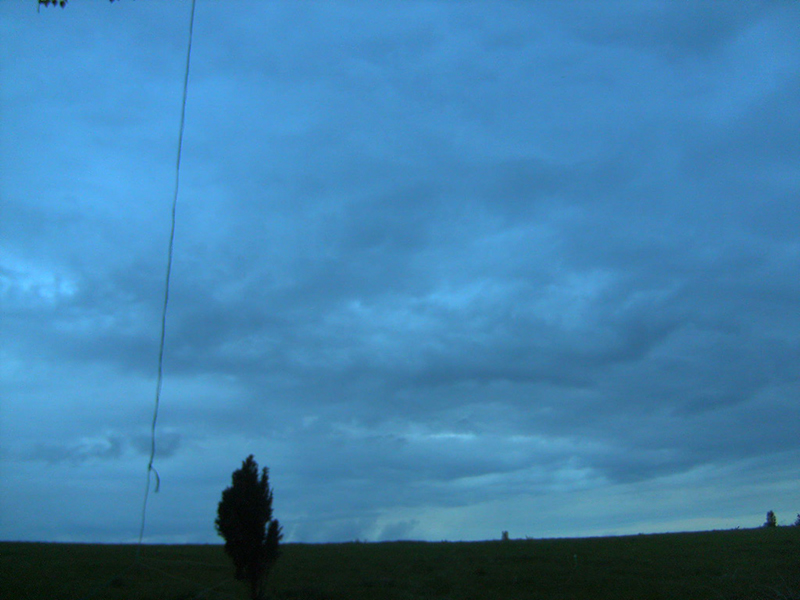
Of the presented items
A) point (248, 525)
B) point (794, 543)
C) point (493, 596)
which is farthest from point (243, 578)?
point (794, 543)

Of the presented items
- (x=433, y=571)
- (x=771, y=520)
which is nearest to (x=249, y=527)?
(x=433, y=571)

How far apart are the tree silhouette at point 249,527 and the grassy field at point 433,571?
250cm

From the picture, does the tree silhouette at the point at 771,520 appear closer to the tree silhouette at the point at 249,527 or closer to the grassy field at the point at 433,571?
the grassy field at the point at 433,571

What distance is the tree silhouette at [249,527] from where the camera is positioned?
925 inches

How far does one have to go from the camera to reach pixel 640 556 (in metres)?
37.7

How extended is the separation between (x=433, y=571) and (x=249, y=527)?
41.4 ft

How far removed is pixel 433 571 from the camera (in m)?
32.9

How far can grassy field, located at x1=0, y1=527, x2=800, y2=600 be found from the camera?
26422 millimetres

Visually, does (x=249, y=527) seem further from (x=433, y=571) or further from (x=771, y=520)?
(x=771, y=520)

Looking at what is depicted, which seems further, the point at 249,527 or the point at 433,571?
the point at 433,571

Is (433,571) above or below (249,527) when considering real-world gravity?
below

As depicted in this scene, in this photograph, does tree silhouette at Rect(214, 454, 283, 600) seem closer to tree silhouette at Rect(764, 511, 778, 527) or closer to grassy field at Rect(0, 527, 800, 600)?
grassy field at Rect(0, 527, 800, 600)

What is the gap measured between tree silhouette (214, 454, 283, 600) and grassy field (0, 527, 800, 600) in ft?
8.19

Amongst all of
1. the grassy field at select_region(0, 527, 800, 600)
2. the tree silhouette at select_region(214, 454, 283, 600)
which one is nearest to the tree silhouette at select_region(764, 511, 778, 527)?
the grassy field at select_region(0, 527, 800, 600)
